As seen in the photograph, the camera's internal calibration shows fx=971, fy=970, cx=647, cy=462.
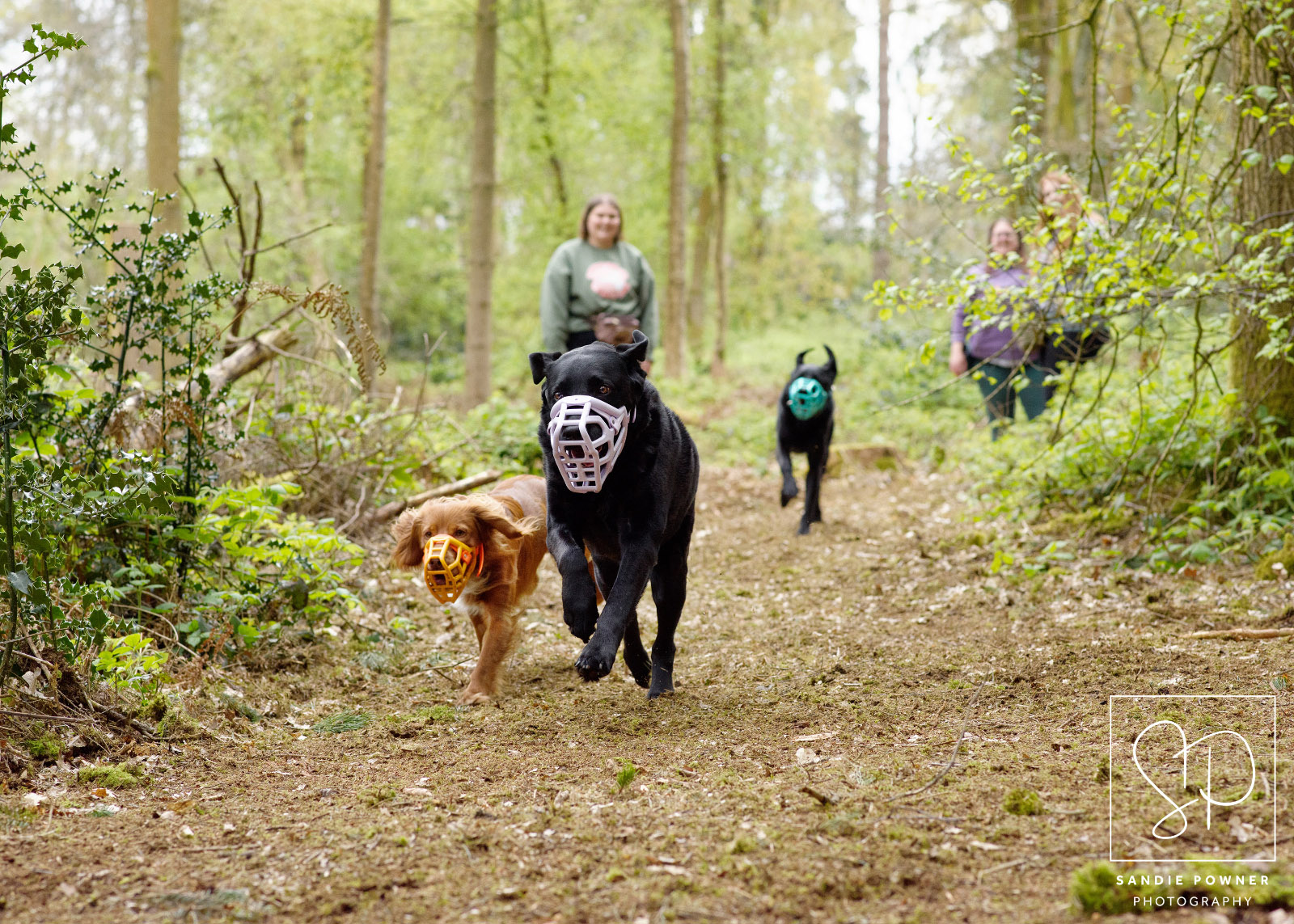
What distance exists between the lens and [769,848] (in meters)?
2.52

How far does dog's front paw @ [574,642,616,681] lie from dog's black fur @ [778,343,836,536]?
16.9ft

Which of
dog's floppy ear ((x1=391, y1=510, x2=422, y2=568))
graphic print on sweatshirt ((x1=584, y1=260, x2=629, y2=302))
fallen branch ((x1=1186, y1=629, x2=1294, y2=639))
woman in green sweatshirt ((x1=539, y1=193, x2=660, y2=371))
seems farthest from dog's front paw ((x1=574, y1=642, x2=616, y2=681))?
graphic print on sweatshirt ((x1=584, y1=260, x2=629, y2=302))

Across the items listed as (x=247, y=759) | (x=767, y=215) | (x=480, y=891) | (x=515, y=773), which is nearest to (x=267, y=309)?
(x=247, y=759)

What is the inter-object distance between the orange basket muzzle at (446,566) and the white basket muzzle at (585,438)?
2.76 feet

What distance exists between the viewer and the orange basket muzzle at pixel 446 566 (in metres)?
4.04

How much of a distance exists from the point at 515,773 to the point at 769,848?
1.08m

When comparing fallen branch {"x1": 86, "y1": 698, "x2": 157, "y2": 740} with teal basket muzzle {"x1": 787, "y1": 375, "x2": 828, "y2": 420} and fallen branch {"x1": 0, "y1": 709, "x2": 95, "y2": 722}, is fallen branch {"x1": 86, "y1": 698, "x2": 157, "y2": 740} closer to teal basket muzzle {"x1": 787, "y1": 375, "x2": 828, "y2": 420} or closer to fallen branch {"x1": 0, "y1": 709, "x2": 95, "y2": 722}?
fallen branch {"x1": 0, "y1": 709, "x2": 95, "y2": 722}

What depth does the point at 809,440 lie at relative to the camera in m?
8.62

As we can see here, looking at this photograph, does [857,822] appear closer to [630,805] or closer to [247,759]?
[630,805]

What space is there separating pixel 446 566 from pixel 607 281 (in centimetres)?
418

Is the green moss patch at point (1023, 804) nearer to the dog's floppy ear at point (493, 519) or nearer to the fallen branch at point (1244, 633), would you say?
the fallen branch at point (1244, 633)

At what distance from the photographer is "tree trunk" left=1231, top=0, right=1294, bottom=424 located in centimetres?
552

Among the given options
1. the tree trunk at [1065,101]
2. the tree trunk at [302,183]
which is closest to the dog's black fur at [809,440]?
the tree trunk at [1065,101]

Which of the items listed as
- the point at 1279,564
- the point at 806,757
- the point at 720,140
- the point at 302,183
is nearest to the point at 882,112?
the point at 720,140
